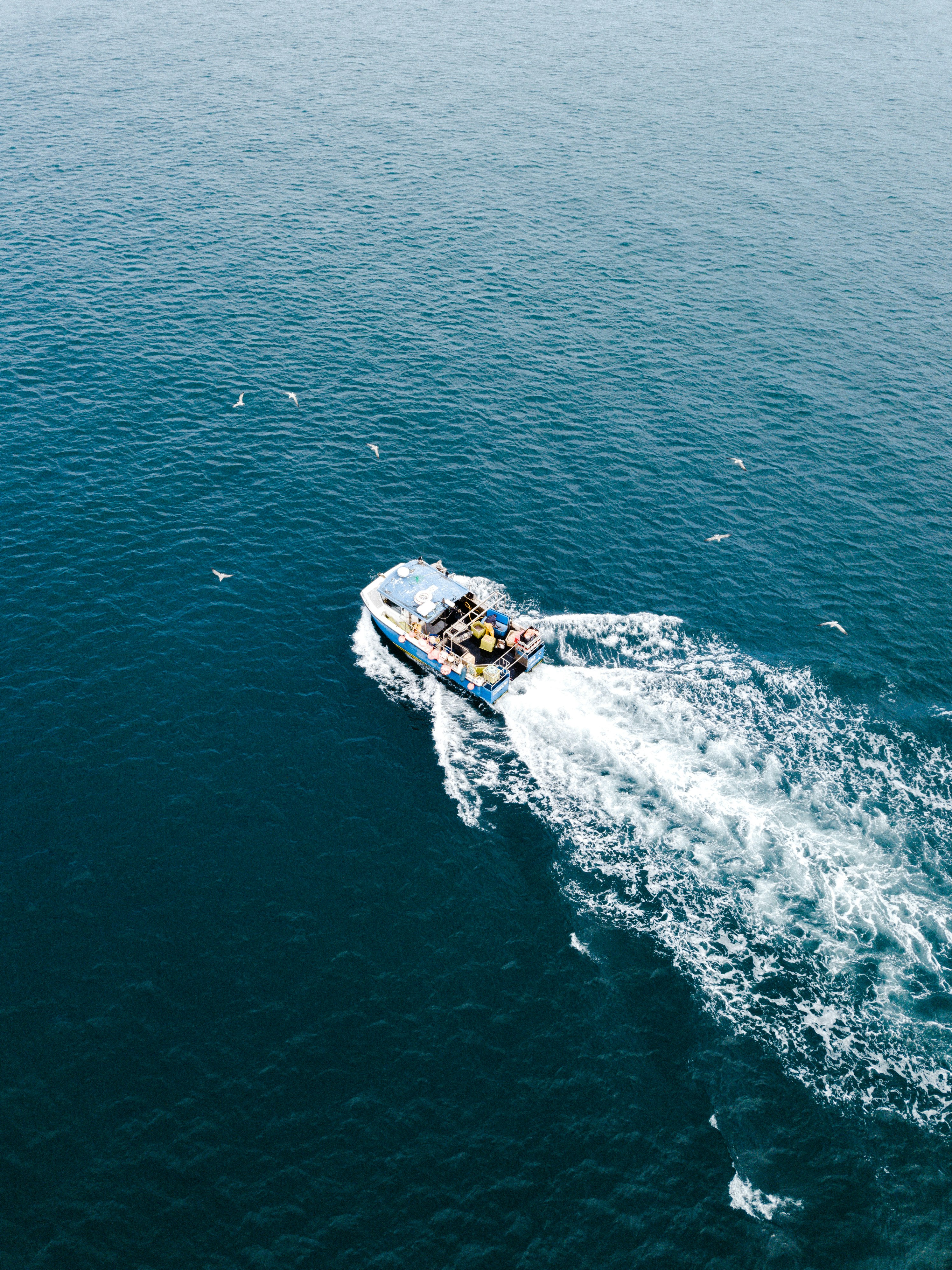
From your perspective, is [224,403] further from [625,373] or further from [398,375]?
[625,373]

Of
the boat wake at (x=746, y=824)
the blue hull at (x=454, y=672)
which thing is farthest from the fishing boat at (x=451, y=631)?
the boat wake at (x=746, y=824)

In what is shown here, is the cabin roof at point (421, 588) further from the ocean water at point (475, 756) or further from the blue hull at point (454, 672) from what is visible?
the ocean water at point (475, 756)

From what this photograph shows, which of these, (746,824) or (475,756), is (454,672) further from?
(746,824)

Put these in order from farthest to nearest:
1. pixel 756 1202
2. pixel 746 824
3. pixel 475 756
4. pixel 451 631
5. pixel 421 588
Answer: pixel 421 588 < pixel 451 631 < pixel 475 756 < pixel 746 824 < pixel 756 1202

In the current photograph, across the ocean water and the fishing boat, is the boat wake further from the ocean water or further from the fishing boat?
the fishing boat

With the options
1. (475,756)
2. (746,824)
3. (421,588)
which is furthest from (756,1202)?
(421,588)

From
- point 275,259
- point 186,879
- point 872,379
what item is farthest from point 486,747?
point 275,259
